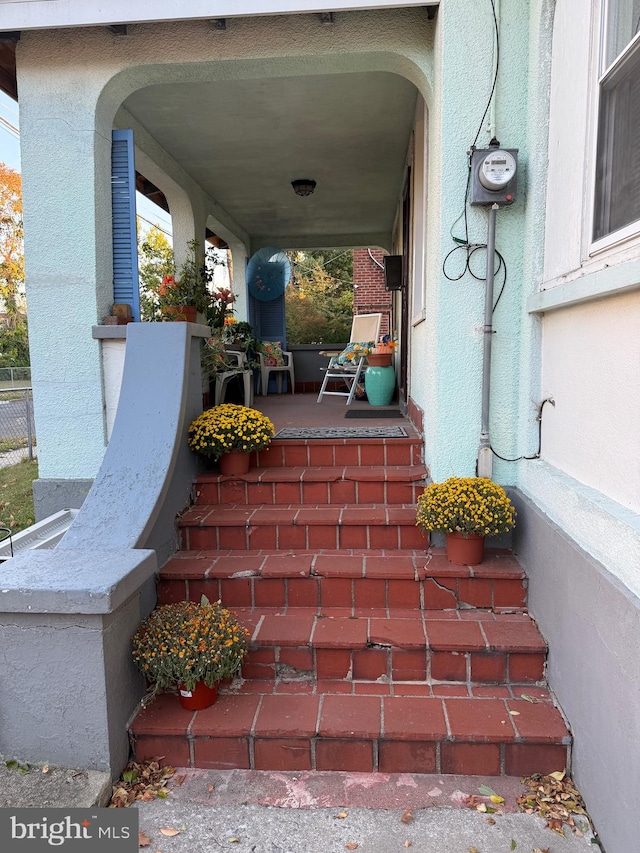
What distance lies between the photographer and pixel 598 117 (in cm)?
210

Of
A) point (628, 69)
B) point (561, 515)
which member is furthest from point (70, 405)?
point (628, 69)

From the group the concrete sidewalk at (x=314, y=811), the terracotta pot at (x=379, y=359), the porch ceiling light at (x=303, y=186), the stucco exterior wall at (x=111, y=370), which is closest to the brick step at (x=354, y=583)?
the concrete sidewalk at (x=314, y=811)

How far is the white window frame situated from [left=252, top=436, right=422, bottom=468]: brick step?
174 cm

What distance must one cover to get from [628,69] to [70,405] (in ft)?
10.8

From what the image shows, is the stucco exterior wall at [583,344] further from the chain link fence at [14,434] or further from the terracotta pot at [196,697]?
the chain link fence at [14,434]

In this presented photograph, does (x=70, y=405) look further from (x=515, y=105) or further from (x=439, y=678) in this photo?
(x=515, y=105)

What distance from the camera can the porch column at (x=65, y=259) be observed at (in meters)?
3.39

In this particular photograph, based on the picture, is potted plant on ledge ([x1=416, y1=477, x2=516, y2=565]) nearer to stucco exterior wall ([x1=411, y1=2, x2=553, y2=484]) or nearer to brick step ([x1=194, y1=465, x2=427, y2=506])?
stucco exterior wall ([x1=411, y1=2, x2=553, y2=484])

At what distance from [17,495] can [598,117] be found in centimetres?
643

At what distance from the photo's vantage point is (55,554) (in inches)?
90.0

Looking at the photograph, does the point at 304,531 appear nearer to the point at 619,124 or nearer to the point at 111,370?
the point at 111,370

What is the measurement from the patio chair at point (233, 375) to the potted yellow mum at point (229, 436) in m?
1.31

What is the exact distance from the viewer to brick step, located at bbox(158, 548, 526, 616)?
2684 millimetres

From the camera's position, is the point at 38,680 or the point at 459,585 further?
the point at 459,585
